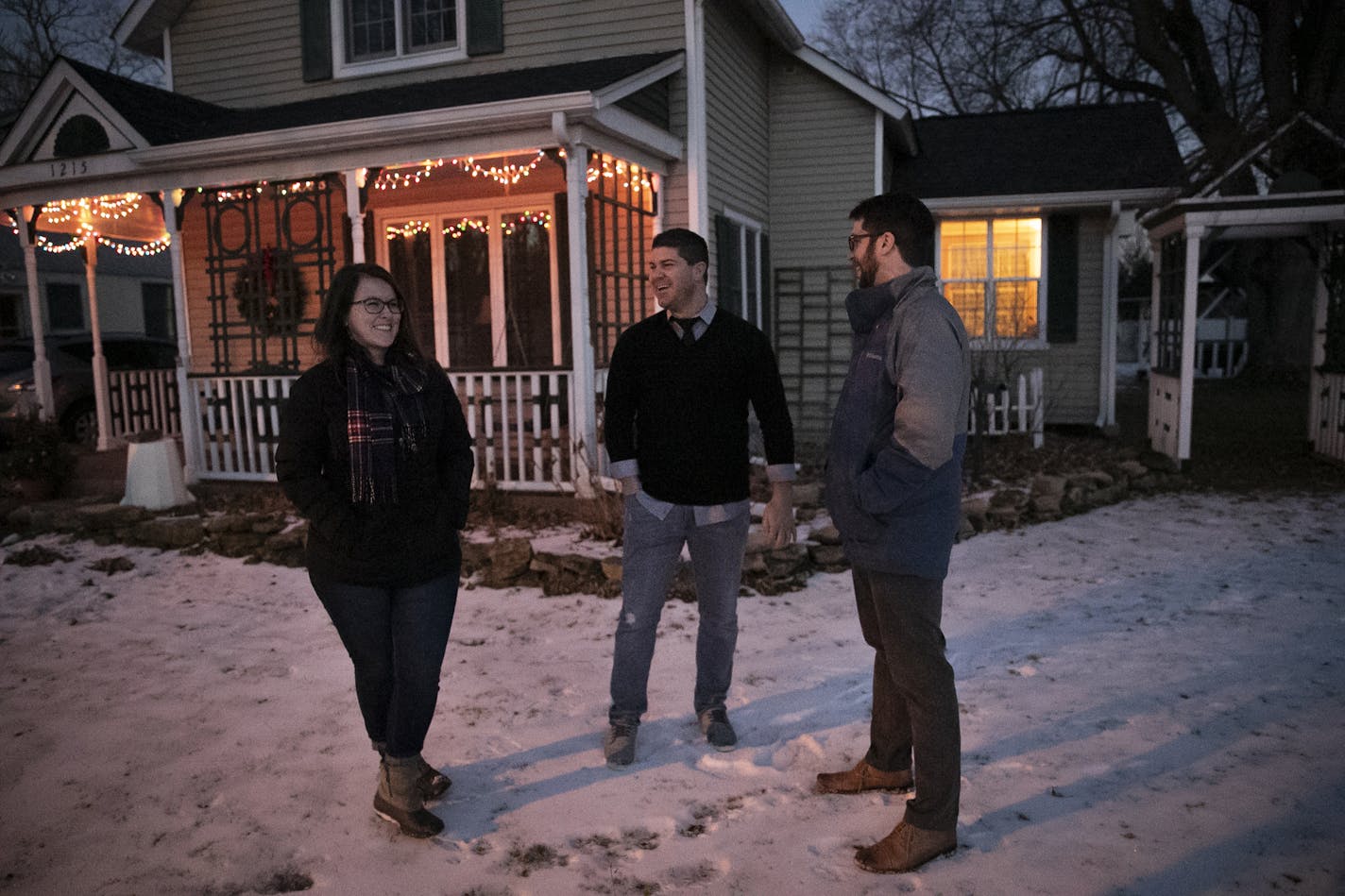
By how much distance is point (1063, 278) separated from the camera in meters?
12.4

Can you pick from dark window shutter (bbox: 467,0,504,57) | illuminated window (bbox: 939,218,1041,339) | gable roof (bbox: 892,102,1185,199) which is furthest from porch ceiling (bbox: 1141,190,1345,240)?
dark window shutter (bbox: 467,0,504,57)

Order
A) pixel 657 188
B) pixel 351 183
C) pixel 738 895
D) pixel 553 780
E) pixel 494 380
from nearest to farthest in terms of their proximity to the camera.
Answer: pixel 738 895
pixel 553 780
pixel 351 183
pixel 657 188
pixel 494 380

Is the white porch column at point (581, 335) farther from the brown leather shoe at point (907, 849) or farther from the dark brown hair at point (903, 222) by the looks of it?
the brown leather shoe at point (907, 849)

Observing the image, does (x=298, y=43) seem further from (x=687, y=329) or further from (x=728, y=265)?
(x=687, y=329)

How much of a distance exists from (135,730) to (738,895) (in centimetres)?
275

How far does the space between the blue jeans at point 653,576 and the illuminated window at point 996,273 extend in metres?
10.0

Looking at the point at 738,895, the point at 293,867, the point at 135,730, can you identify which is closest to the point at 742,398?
the point at 738,895

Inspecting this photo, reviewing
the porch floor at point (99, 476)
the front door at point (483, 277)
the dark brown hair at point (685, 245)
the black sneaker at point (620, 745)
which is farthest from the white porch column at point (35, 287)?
the dark brown hair at point (685, 245)

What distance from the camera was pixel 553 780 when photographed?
3.37 meters

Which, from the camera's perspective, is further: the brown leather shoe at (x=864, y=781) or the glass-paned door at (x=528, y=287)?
the glass-paned door at (x=528, y=287)

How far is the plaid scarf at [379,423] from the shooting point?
2.89m

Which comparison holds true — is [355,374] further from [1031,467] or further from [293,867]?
[1031,467]

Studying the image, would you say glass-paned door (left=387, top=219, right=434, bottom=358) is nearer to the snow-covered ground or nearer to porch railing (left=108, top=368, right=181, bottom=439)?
porch railing (left=108, top=368, right=181, bottom=439)

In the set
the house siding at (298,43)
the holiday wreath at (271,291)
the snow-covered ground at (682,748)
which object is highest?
the house siding at (298,43)
